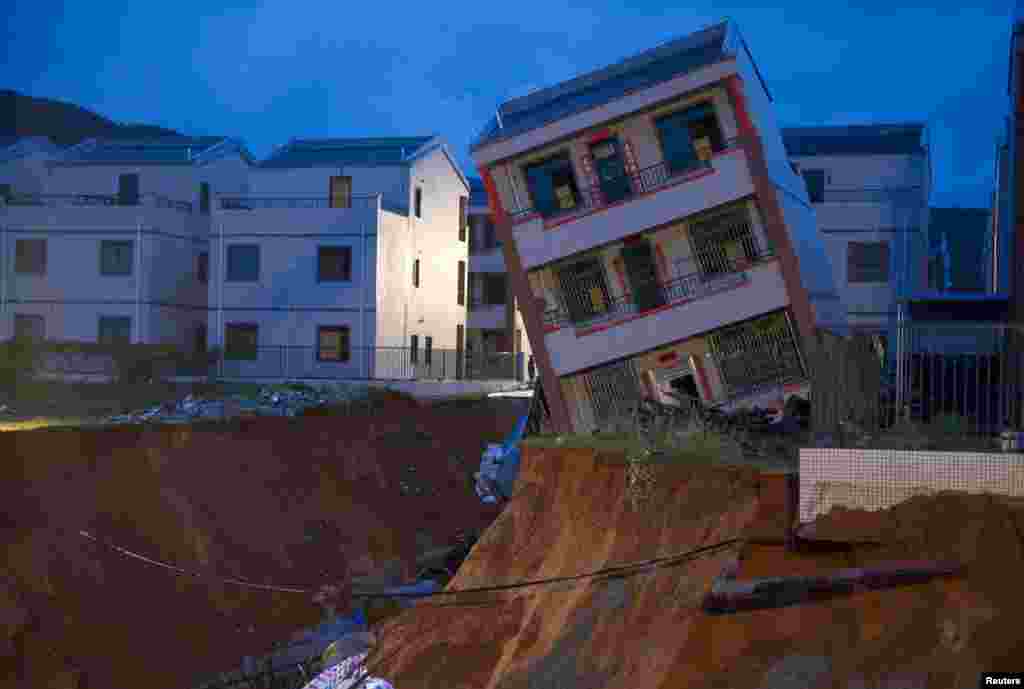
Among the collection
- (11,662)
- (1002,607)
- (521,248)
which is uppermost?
(521,248)

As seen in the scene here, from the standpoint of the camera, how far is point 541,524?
17484mm

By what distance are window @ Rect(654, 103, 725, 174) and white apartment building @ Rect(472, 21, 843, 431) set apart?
26 millimetres

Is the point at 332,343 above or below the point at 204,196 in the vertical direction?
below

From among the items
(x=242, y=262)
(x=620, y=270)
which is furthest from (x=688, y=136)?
(x=242, y=262)

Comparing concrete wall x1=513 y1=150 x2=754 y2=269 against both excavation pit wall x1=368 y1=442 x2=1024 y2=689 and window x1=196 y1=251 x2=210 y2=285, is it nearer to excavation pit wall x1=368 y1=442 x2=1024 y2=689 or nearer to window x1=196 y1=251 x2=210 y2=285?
excavation pit wall x1=368 y1=442 x2=1024 y2=689

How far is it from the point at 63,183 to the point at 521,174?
2813 centimetres

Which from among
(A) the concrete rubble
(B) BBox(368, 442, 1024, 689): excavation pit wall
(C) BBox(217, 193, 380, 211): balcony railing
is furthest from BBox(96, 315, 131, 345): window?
(B) BBox(368, 442, 1024, 689): excavation pit wall

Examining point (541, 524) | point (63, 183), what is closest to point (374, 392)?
point (63, 183)

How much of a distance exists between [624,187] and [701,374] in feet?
14.9

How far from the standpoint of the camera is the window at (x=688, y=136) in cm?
2805

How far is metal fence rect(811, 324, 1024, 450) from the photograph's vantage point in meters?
12.9

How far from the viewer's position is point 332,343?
43.7 m

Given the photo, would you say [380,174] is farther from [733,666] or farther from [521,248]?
[733,666]

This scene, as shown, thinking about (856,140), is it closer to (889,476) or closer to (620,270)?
(620,270)
